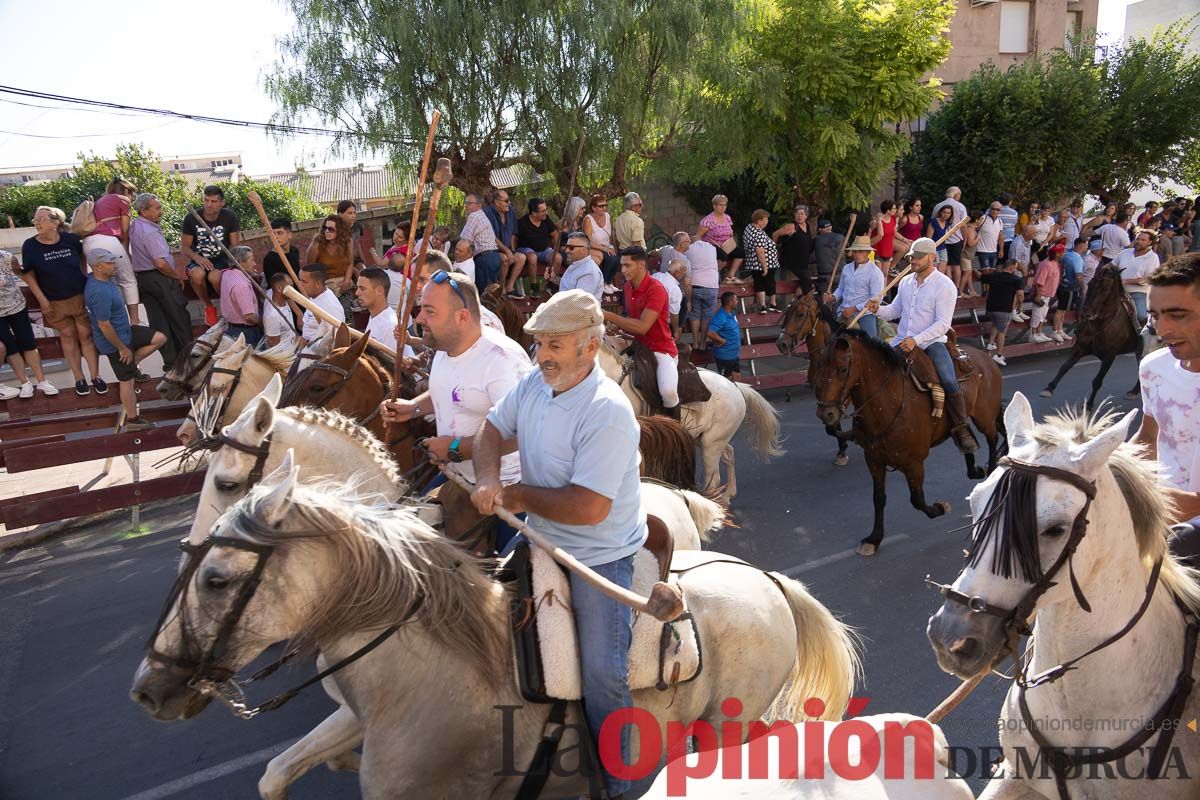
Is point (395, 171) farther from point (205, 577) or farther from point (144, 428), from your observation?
point (205, 577)

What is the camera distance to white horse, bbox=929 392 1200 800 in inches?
93.4

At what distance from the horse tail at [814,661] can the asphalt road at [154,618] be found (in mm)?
709

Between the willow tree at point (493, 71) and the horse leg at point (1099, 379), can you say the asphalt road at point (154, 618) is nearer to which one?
the horse leg at point (1099, 379)

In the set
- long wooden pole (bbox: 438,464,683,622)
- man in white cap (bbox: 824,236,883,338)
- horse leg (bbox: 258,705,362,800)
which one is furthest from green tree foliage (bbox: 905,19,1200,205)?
horse leg (bbox: 258,705,362,800)

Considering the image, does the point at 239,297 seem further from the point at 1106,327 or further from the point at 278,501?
the point at 1106,327

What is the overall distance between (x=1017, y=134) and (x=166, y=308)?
20621 mm

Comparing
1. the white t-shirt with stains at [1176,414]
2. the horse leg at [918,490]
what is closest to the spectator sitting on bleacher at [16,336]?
the horse leg at [918,490]

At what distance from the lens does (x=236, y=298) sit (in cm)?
946

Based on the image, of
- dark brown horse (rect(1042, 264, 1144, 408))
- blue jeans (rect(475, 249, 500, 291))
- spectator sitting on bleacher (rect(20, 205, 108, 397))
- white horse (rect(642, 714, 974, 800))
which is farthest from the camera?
dark brown horse (rect(1042, 264, 1144, 408))

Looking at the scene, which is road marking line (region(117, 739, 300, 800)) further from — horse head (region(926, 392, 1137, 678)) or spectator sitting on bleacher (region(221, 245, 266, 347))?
spectator sitting on bleacher (region(221, 245, 266, 347))

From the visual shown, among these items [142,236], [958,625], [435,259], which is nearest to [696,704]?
[958,625]

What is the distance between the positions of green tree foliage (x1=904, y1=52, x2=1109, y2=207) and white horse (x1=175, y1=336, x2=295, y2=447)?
20.3m

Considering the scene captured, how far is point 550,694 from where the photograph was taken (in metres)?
2.91

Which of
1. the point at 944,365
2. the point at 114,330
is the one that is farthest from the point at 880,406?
the point at 114,330
